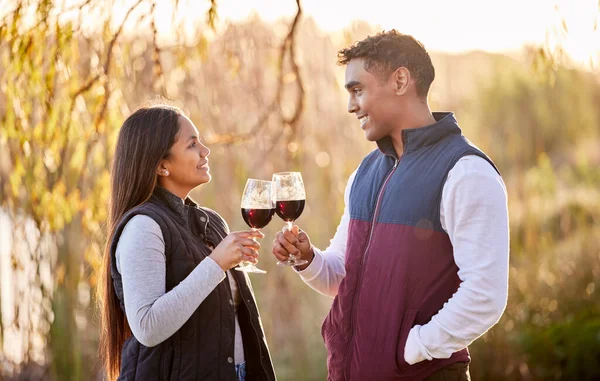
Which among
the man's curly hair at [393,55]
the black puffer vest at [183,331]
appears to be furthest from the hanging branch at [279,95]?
the black puffer vest at [183,331]

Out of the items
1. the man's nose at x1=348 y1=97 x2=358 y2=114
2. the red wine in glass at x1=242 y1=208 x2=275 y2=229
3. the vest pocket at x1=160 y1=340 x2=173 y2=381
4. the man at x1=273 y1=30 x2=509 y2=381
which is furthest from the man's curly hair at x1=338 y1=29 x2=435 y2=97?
the vest pocket at x1=160 y1=340 x2=173 y2=381

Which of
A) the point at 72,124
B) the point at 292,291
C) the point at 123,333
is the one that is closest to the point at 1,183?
the point at 72,124

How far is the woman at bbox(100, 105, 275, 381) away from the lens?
6.96 feet

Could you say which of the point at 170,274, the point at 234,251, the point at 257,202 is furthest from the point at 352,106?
the point at 170,274

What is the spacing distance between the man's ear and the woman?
2.05 ft

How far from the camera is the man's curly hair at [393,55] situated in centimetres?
245

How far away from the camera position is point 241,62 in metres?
4.81

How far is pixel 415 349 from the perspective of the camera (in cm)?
217

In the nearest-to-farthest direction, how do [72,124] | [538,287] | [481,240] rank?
[481,240] < [72,124] < [538,287]

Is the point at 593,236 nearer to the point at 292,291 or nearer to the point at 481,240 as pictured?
the point at 292,291

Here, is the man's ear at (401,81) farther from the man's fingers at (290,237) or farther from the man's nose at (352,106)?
the man's fingers at (290,237)

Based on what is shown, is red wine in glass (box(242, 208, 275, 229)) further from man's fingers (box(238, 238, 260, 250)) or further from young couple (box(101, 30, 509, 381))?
man's fingers (box(238, 238, 260, 250))

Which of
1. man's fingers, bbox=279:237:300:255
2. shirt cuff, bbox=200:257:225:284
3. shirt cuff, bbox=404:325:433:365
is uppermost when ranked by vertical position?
man's fingers, bbox=279:237:300:255

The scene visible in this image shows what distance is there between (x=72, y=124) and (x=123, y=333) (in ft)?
6.34
